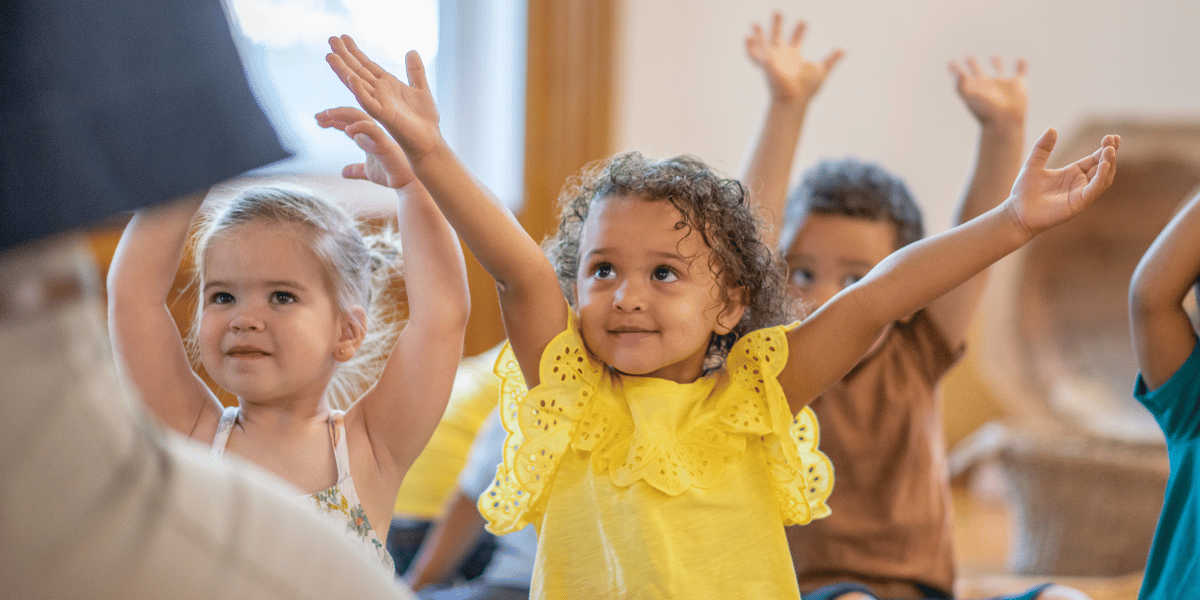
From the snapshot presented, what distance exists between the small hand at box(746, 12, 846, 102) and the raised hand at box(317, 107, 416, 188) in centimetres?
53

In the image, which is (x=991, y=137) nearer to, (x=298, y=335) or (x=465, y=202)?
(x=465, y=202)

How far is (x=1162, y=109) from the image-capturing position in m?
2.60

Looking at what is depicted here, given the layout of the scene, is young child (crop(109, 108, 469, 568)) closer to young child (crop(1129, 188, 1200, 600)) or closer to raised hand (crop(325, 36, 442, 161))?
raised hand (crop(325, 36, 442, 161))

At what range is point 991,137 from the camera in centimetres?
104

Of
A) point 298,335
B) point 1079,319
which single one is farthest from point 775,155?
point 1079,319

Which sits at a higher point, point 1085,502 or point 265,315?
point 265,315

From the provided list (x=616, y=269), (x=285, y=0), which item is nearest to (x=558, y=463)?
(x=616, y=269)

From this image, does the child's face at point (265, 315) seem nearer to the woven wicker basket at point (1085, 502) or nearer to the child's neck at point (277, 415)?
the child's neck at point (277, 415)

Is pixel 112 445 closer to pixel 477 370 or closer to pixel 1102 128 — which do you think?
pixel 477 370

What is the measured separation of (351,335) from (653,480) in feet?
0.96

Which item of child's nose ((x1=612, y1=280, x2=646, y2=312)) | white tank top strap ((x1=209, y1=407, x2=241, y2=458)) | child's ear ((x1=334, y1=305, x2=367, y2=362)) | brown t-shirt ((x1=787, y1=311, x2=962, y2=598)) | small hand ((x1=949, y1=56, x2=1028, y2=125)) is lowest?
brown t-shirt ((x1=787, y1=311, x2=962, y2=598))

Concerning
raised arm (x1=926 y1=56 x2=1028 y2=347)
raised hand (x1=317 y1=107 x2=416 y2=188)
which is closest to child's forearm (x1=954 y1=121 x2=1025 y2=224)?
raised arm (x1=926 y1=56 x2=1028 y2=347)

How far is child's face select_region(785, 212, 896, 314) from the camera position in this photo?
1107 millimetres

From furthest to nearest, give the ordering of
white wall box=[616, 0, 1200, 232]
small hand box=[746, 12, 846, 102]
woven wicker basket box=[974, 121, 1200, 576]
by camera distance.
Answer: white wall box=[616, 0, 1200, 232]
woven wicker basket box=[974, 121, 1200, 576]
small hand box=[746, 12, 846, 102]
